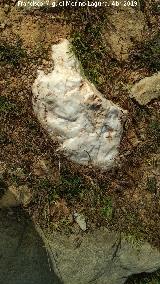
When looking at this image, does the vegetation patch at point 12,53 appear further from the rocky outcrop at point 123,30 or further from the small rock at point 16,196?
the small rock at point 16,196

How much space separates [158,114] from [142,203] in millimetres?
814

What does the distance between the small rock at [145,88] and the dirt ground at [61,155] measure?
0.05 metres

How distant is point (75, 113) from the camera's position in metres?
4.18

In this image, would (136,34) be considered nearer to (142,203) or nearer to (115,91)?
(115,91)

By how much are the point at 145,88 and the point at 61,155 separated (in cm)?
93

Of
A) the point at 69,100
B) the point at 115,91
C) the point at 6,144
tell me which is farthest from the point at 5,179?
the point at 115,91

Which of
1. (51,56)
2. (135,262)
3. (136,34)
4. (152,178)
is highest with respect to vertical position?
(136,34)

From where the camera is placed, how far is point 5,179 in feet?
14.0

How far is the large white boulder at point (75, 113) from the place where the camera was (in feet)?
13.5

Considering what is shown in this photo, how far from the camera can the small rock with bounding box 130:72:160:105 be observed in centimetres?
431

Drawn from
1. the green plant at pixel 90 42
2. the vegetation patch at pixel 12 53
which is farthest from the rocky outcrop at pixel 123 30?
the vegetation patch at pixel 12 53

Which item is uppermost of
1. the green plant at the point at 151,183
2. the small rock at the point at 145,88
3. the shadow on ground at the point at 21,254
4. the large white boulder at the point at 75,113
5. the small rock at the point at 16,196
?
the small rock at the point at 145,88

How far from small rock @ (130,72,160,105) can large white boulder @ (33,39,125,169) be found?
19 cm

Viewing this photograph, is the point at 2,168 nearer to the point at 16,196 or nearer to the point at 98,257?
the point at 16,196
